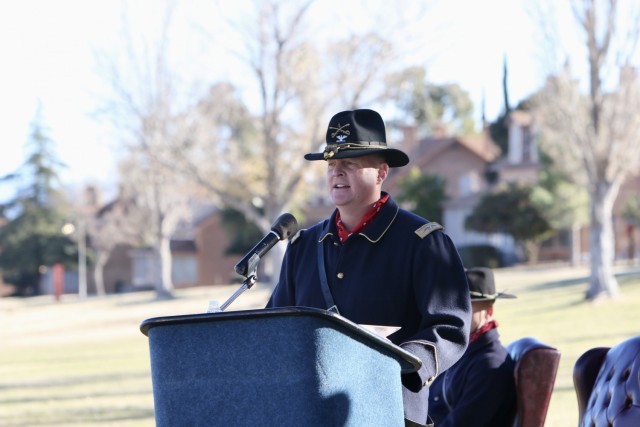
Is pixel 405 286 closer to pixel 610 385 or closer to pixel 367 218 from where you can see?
pixel 367 218

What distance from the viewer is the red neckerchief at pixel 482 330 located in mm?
5070

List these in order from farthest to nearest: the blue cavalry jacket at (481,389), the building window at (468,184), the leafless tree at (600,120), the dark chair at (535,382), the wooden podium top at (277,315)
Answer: the building window at (468,184) → the leafless tree at (600,120) → the blue cavalry jacket at (481,389) → the dark chair at (535,382) → the wooden podium top at (277,315)

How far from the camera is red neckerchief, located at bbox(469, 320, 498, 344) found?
5.07m

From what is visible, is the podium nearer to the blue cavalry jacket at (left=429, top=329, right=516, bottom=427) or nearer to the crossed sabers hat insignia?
the crossed sabers hat insignia

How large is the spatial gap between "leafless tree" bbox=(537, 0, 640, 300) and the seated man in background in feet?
59.3

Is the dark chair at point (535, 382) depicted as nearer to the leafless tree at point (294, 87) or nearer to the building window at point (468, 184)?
the leafless tree at point (294, 87)

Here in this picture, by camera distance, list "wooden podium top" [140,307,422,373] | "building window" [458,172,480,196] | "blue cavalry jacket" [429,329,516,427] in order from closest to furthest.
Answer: "wooden podium top" [140,307,422,373]
"blue cavalry jacket" [429,329,516,427]
"building window" [458,172,480,196]

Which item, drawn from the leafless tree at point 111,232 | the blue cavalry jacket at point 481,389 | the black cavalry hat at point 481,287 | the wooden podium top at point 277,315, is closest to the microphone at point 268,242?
the wooden podium top at point 277,315

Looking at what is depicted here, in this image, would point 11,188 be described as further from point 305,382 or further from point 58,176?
point 305,382

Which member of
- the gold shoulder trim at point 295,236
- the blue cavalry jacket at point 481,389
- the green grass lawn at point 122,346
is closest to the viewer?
the gold shoulder trim at point 295,236

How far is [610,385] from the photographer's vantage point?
3588 millimetres

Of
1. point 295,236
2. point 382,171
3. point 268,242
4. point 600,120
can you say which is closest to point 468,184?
point 600,120

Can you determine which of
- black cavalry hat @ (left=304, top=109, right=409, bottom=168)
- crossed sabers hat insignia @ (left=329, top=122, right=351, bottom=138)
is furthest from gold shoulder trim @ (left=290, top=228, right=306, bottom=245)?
crossed sabers hat insignia @ (left=329, top=122, right=351, bottom=138)

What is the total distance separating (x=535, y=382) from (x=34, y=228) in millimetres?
69638
